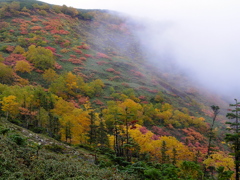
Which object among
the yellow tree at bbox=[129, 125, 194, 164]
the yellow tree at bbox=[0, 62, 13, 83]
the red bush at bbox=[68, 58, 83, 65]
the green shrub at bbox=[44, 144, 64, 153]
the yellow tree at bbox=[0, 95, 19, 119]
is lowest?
the yellow tree at bbox=[129, 125, 194, 164]

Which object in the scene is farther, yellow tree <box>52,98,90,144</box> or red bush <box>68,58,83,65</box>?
red bush <box>68,58,83,65</box>

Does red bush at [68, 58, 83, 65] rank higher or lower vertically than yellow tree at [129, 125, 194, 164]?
higher

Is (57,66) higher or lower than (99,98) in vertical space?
higher

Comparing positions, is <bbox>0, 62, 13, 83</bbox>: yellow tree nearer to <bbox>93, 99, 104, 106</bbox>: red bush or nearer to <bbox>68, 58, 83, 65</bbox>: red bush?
<bbox>93, 99, 104, 106</bbox>: red bush

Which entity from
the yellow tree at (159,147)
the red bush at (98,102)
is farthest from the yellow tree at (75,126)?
the red bush at (98,102)

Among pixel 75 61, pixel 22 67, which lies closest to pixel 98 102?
pixel 22 67

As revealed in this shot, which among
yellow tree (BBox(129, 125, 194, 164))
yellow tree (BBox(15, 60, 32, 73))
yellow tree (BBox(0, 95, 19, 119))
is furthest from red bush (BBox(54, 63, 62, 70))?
yellow tree (BBox(129, 125, 194, 164))

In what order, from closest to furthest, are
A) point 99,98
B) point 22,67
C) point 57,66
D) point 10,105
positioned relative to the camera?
point 10,105, point 22,67, point 99,98, point 57,66

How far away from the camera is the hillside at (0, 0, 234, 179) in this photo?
32594mm

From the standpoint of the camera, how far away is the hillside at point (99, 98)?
1283 inches

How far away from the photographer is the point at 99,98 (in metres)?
69.4

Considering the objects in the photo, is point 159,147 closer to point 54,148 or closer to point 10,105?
point 54,148

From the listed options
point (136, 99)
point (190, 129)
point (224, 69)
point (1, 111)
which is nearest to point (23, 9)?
point (136, 99)

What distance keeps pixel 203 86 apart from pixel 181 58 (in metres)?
39.1
